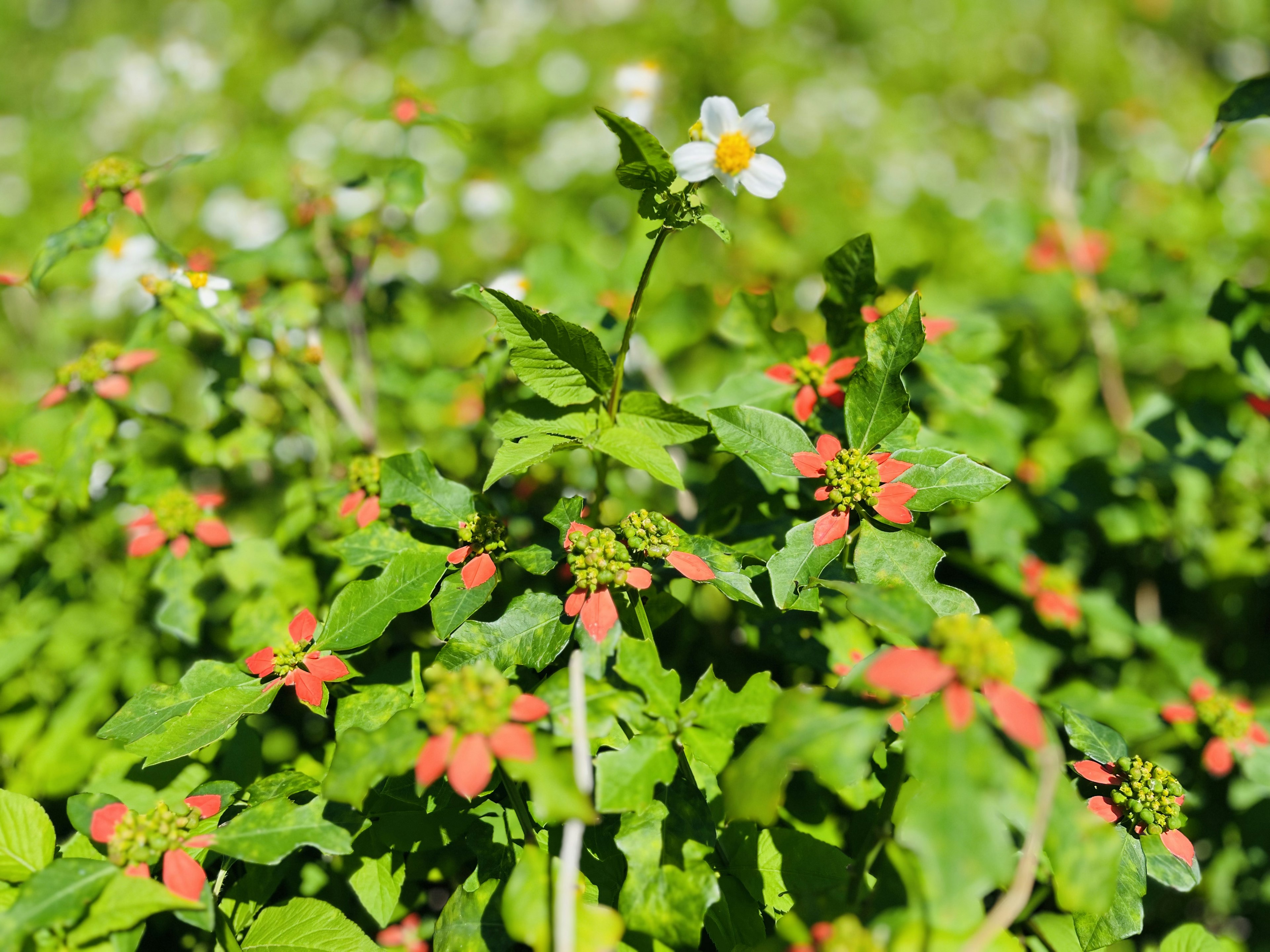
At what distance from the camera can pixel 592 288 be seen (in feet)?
6.75

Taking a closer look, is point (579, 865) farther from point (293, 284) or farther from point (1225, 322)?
point (1225, 322)

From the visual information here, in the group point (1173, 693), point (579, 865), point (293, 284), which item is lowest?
point (1173, 693)

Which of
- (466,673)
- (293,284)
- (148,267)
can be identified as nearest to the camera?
(466,673)

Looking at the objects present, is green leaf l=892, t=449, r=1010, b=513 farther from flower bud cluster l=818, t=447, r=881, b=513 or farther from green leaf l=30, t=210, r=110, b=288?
green leaf l=30, t=210, r=110, b=288

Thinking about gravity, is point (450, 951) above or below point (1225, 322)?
below

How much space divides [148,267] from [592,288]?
1303mm

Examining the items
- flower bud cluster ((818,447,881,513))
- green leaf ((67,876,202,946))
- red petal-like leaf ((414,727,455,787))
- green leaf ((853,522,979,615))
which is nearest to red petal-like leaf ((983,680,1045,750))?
green leaf ((853,522,979,615))

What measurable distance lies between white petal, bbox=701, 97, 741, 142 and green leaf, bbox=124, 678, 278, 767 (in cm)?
101

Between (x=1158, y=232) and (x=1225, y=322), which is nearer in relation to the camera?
(x=1225, y=322)

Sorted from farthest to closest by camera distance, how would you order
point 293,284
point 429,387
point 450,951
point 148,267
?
1. point 148,267
2. point 293,284
3. point 429,387
4. point 450,951

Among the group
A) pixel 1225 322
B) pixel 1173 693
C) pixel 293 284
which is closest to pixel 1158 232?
pixel 1225 322

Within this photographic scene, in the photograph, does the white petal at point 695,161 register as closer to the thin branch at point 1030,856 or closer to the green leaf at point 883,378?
the green leaf at point 883,378

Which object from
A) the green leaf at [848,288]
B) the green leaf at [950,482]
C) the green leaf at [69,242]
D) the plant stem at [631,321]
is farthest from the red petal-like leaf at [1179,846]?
the green leaf at [69,242]

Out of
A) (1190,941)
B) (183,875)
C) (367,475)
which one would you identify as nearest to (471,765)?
(183,875)
